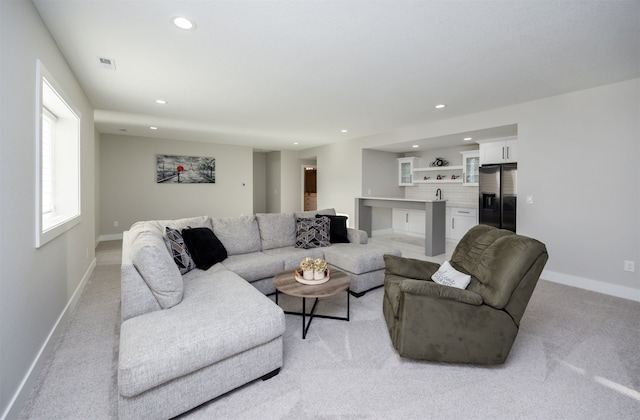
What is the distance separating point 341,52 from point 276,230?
7.22ft

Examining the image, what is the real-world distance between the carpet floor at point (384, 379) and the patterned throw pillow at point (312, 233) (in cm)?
125

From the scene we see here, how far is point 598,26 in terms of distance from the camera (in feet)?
7.26

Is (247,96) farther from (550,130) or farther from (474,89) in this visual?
(550,130)

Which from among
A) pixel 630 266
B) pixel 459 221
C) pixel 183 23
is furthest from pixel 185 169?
pixel 630 266

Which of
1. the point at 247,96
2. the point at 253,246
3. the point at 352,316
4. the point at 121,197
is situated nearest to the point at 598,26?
the point at 352,316

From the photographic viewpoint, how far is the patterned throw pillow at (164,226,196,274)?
2.62 metres

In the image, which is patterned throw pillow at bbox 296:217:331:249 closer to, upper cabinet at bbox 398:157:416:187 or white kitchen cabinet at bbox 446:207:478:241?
white kitchen cabinet at bbox 446:207:478:241

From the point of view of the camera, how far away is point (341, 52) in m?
2.61

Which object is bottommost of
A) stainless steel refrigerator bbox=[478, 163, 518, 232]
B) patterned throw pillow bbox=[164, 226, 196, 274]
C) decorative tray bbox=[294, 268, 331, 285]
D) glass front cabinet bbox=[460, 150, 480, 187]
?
decorative tray bbox=[294, 268, 331, 285]

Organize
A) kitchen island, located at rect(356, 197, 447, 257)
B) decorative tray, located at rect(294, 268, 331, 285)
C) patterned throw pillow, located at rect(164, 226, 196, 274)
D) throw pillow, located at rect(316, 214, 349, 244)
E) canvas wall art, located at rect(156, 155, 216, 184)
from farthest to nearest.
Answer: canvas wall art, located at rect(156, 155, 216, 184) < kitchen island, located at rect(356, 197, 447, 257) < throw pillow, located at rect(316, 214, 349, 244) < patterned throw pillow, located at rect(164, 226, 196, 274) < decorative tray, located at rect(294, 268, 331, 285)

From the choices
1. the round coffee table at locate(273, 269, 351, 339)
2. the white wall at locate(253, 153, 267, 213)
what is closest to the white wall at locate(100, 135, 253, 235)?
the white wall at locate(253, 153, 267, 213)

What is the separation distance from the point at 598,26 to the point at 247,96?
349 cm

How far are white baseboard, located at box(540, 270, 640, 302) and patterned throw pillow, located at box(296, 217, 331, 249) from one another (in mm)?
3066

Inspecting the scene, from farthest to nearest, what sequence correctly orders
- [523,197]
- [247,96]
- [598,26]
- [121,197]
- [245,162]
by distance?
1. [245,162]
2. [121,197]
3. [523,197]
4. [247,96]
5. [598,26]
